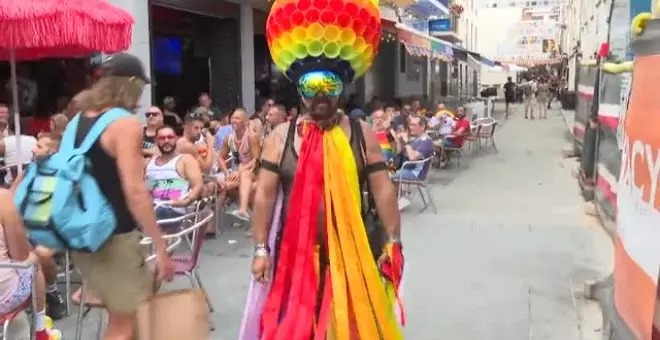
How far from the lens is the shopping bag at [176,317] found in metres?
3.45

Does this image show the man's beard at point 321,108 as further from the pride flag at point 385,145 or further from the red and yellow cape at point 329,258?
the pride flag at point 385,145

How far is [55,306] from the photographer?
551 cm

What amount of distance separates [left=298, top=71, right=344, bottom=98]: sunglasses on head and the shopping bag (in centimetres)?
100

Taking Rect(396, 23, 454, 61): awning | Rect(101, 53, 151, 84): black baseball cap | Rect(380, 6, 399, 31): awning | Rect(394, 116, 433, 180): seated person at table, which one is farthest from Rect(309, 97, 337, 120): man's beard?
Rect(396, 23, 454, 61): awning

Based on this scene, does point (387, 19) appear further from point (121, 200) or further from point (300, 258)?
point (300, 258)

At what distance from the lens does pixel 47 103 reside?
12180 millimetres

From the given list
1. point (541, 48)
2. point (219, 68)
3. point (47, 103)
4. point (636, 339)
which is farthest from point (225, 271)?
point (541, 48)

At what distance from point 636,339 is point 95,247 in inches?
92.6

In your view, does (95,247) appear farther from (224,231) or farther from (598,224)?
(598,224)

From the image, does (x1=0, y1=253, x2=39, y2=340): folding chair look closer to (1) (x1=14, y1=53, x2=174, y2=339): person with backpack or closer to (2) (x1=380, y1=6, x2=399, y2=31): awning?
(1) (x1=14, y1=53, x2=174, y2=339): person with backpack

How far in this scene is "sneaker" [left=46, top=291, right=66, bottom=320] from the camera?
547 cm

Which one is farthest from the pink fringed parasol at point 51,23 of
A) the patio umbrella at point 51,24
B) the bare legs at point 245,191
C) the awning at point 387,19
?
the awning at point 387,19

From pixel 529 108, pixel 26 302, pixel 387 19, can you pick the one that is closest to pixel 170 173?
pixel 26 302

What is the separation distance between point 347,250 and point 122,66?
4.58 feet
